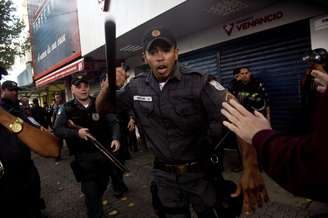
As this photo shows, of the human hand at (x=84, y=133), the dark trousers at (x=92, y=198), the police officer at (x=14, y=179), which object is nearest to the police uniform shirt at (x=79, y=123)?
the human hand at (x=84, y=133)

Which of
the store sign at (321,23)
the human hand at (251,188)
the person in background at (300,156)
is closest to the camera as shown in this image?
the person in background at (300,156)

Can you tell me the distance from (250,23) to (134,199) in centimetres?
428

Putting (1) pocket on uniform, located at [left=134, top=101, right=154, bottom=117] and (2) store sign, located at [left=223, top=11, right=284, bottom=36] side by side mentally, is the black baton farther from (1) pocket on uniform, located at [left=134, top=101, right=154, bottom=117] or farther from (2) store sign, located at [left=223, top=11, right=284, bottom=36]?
(2) store sign, located at [left=223, top=11, right=284, bottom=36]

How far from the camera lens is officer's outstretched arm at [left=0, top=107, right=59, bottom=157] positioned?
1679 millimetres

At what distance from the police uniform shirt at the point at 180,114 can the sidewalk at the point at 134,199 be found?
6.07 ft

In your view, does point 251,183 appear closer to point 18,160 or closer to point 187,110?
point 187,110

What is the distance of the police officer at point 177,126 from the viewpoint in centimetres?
228

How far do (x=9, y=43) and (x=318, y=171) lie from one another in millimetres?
20567

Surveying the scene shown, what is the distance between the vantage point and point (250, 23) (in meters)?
6.16

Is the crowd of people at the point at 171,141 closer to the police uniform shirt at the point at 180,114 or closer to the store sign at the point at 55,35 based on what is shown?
the police uniform shirt at the point at 180,114

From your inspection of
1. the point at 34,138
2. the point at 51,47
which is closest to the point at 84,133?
the point at 34,138

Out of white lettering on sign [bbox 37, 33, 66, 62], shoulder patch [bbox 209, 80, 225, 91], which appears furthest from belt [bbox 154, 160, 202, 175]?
white lettering on sign [bbox 37, 33, 66, 62]

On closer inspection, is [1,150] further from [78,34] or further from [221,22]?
[78,34]

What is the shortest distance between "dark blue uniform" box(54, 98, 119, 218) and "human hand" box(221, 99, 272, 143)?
2590mm
